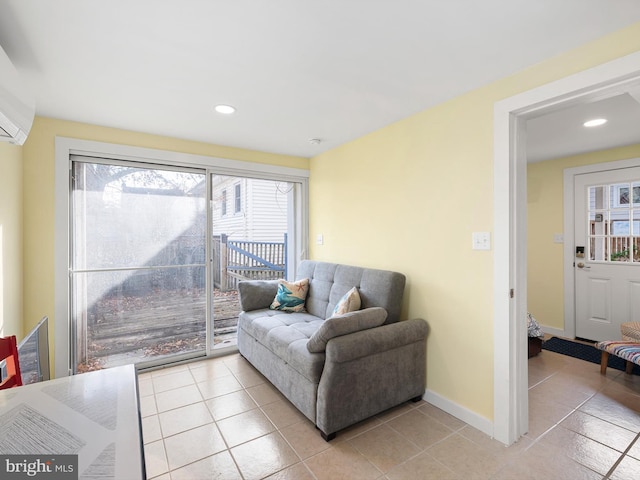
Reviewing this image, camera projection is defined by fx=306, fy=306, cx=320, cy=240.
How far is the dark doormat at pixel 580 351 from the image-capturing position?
10.2 ft

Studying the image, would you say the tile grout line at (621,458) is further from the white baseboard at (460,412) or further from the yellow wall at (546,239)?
the yellow wall at (546,239)

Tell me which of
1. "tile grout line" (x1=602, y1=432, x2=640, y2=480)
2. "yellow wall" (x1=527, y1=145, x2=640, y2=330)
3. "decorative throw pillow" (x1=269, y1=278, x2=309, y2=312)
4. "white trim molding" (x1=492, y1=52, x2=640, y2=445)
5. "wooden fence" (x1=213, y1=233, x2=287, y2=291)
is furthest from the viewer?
"yellow wall" (x1=527, y1=145, x2=640, y2=330)

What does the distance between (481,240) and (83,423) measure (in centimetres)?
221

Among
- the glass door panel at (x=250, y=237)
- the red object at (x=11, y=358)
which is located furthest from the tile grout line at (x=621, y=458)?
the glass door panel at (x=250, y=237)

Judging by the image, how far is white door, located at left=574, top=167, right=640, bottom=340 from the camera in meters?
3.51

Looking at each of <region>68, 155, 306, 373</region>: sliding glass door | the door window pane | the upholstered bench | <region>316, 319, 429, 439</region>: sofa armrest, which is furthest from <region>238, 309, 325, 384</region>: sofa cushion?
the door window pane

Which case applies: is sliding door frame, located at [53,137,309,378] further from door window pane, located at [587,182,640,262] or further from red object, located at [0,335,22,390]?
door window pane, located at [587,182,640,262]

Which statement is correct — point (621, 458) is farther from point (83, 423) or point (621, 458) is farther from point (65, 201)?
point (65, 201)

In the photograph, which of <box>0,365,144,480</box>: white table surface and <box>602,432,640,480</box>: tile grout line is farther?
<box>602,432,640,480</box>: tile grout line

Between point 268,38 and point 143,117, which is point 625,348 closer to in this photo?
point 268,38

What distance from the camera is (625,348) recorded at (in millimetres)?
2588

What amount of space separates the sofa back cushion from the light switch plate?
2.04 ft

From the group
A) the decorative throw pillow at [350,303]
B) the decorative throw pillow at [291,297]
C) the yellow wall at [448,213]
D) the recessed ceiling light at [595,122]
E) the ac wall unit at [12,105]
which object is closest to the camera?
the ac wall unit at [12,105]

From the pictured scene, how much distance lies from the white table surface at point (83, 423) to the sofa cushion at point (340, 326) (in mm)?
1135
